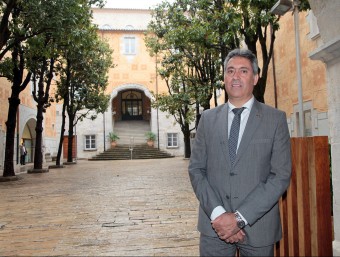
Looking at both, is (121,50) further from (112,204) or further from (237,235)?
(237,235)

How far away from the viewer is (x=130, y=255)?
406 centimetres

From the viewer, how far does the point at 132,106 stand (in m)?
46.2

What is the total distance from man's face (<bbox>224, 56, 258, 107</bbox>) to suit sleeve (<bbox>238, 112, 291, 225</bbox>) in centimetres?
32

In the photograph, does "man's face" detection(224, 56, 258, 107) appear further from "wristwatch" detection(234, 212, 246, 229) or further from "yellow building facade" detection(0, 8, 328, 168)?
"yellow building facade" detection(0, 8, 328, 168)

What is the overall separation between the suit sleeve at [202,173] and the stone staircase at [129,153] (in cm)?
2918

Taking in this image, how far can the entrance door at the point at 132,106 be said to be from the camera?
151 ft

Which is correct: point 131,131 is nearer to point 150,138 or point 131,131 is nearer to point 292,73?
point 150,138

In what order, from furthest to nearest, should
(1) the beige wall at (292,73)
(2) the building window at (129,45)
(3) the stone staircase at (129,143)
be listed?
(2) the building window at (129,45), (3) the stone staircase at (129,143), (1) the beige wall at (292,73)

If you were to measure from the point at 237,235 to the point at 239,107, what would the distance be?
91cm

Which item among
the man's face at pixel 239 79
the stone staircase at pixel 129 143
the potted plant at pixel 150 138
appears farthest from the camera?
the potted plant at pixel 150 138

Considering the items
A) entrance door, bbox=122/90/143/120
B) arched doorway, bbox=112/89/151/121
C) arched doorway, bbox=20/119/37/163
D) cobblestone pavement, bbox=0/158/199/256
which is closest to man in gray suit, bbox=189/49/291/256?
cobblestone pavement, bbox=0/158/199/256

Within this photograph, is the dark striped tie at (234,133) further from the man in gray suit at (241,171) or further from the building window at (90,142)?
the building window at (90,142)

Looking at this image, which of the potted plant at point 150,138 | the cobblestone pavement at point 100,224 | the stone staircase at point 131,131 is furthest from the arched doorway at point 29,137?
the cobblestone pavement at point 100,224

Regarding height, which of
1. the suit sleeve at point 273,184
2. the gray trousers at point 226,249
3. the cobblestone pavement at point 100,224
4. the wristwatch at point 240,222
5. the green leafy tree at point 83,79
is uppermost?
the green leafy tree at point 83,79
